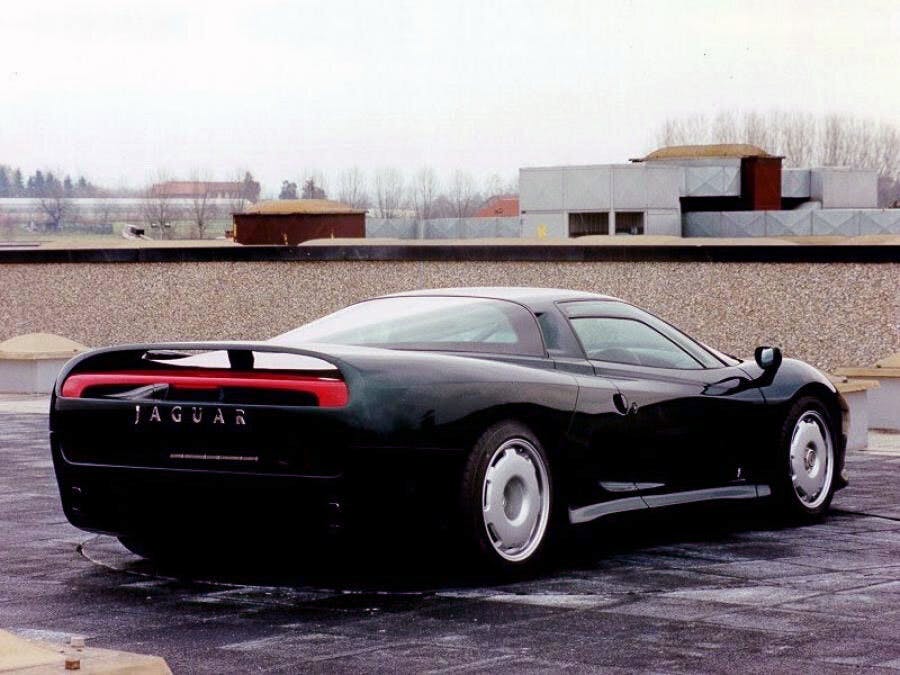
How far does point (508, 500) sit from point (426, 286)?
14.2m

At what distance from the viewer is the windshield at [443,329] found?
705cm

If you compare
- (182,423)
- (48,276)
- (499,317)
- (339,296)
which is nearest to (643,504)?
(499,317)

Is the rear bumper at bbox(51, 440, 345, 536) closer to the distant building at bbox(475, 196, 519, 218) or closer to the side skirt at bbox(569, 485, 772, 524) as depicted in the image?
the side skirt at bbox(569, 485, 772, 524)

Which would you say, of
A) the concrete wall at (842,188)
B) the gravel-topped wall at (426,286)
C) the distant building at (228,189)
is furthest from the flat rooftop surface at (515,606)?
the distant building at (228,189)

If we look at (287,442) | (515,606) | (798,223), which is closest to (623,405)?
(515,606)

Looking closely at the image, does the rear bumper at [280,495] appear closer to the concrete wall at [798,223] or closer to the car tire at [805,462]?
the car tire at [805,462]

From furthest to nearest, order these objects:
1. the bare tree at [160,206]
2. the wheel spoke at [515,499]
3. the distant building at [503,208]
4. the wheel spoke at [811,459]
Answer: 1. the bare tree at [160,206]
2. the distant building at [503,208]
3. the wheel spoke at [811,459]
4. the wheel spoke at [515,499]

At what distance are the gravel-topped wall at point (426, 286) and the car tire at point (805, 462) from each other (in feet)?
29.3

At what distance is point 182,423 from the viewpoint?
21.0 ft

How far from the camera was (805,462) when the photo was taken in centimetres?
838

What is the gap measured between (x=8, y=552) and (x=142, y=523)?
1209mm

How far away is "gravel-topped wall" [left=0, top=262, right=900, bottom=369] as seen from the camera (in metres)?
17.4

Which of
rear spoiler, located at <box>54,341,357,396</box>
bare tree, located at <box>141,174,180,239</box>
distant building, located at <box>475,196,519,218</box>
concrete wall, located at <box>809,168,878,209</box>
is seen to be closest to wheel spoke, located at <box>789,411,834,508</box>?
rear spoiler, located at <box>54,341,357,396</box>

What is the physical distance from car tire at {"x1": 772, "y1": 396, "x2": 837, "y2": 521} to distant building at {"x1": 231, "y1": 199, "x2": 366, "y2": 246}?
5068 centimetres
